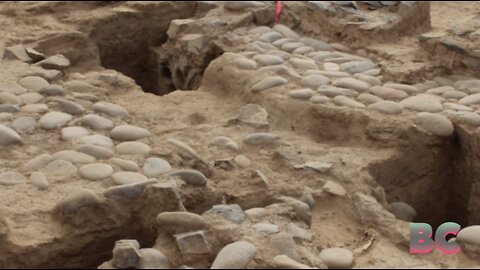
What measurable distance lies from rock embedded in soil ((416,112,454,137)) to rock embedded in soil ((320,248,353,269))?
1.22 metres

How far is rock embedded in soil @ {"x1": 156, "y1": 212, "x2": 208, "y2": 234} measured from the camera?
2779 millimetres

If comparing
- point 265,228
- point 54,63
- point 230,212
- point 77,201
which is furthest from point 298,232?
point 54,63

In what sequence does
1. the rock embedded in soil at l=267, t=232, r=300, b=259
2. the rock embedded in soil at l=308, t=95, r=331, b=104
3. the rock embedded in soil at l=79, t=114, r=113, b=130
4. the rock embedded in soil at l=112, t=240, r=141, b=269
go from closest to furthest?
the rock embedded in soil at l=112, t=240, r=141, b=269 → the rock embedded in soil at l=267, t=232, r=300, b=259 → the rock embedded in soil at l=79, t=114, r=113, b=130 → the rock embedded in soil at l=308, t=95, r=331, b=104

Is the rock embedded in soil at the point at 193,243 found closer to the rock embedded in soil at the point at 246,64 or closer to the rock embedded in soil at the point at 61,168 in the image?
the rock embedded in soil at the point at 61,168

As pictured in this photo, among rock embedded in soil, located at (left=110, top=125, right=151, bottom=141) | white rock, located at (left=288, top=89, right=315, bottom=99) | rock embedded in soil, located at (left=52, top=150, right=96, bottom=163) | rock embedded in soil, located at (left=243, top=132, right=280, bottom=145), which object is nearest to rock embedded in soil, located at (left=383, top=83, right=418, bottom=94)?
white rock, located at (left=288, top=89, right=315, bottom=99)

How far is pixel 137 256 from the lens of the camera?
2602 mm

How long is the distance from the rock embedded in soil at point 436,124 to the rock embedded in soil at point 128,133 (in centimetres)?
134

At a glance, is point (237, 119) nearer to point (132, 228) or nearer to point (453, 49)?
point (132, 228)

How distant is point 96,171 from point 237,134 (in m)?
0.84

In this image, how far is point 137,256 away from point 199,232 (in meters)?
0.24

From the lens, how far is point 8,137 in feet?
11.5

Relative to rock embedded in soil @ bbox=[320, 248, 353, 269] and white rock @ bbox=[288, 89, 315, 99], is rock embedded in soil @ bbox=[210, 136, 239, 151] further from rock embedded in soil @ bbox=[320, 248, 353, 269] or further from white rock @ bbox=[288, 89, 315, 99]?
rock embedded in soil @ bbox=[320, 248, 353, 269]

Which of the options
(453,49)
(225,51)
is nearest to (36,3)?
(225,51)

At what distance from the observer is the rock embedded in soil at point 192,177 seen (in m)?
3.22
